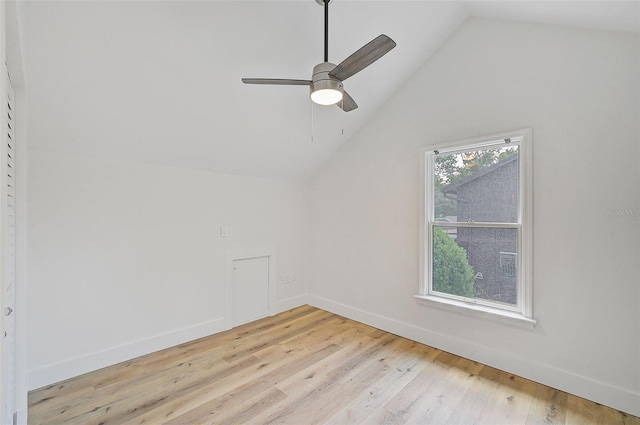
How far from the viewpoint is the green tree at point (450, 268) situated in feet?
8.79

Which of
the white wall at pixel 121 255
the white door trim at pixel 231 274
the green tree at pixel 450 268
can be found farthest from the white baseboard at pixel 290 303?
the green tree at pixel 450 268

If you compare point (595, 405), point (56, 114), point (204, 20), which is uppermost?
point (204, 20)

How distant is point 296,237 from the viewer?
3904mm

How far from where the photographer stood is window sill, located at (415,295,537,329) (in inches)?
90.4

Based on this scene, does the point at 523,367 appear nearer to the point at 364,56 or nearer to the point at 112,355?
the point at 364,56

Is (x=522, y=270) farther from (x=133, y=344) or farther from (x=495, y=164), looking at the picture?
(x=133, y=344)

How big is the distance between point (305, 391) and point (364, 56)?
223 centimetres

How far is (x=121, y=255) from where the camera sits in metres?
2.49

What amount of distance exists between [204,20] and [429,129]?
6.85 feet

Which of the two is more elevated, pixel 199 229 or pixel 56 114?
pixel 56 114

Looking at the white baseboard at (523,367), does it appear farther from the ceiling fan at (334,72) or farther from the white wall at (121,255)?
the ceiling fan at (334,72)

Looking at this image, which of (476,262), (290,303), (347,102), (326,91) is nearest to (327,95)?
(326,91)

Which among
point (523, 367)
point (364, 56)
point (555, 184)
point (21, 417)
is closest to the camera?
point (364, 56)

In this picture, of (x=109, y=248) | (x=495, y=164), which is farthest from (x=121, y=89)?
(x=495, y=164)
